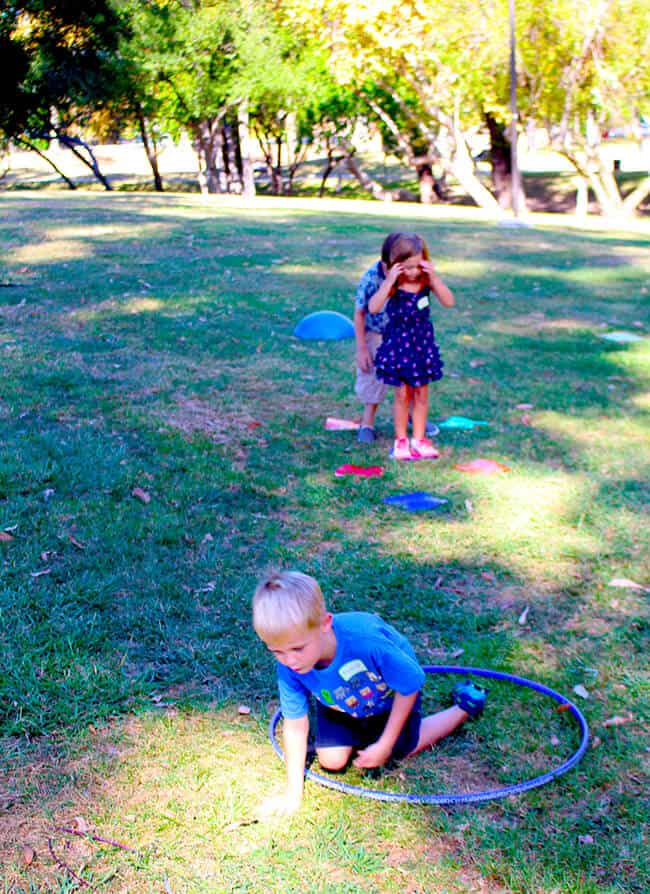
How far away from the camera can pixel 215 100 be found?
98.9 feet

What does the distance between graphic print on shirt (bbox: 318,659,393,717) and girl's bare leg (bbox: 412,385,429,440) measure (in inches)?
115

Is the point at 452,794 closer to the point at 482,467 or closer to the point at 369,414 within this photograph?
the point at 482,467

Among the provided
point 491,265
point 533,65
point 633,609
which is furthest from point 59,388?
point 533,65

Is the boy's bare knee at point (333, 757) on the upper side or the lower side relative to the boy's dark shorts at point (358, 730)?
lower

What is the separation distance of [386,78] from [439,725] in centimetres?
2899

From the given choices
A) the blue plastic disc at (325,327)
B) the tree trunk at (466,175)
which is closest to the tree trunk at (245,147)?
the tree trunk at (466,175)

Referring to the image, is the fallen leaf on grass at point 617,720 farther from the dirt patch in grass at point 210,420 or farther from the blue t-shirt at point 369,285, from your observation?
the dirt patch in grass at point 210,420

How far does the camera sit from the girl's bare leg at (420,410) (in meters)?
5.66

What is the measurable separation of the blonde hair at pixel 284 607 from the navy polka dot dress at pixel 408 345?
3097mm

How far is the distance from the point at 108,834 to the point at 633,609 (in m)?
2.25

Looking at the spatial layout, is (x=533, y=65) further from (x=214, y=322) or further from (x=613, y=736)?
(x=613, y=736)

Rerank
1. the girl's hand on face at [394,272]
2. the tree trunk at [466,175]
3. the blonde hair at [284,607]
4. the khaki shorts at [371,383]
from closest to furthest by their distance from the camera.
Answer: the blonde hair at [284,607] < the girl's hand on face at [394,272] < the khaki shorts at [371,383] < the tree trunk at [466,175]

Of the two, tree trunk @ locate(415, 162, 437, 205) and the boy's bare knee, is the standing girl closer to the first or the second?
the boy's bare knee

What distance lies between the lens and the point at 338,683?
9.29 ft
